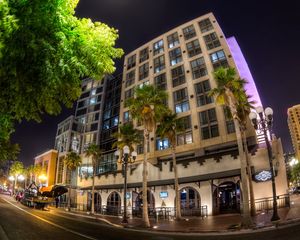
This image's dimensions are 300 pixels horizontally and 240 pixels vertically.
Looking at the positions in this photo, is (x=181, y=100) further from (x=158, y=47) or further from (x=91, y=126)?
(x=91, y=126)

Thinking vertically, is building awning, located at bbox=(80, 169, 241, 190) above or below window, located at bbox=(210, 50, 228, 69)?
below

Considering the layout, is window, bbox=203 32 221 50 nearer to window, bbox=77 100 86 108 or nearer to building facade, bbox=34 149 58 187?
window, bbox=77 100 86 108

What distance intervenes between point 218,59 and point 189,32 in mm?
10750

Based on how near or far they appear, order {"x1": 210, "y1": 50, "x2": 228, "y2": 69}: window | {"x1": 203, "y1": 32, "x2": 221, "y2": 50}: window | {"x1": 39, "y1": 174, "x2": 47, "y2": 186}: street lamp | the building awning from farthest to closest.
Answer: {"x1": 39, "y1": 174, "x2": 47, "y2": 186}: street lamp, {"x1": 203, "y1": 32, "x2": 221, "y2": 50}: window, {"x1": 210, "y1": 50, "x2": 228, "y2": 69}: window, the building awning

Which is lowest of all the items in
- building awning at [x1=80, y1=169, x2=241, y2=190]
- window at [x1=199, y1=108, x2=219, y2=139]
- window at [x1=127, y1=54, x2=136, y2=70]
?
building awning at [x1=80, y1=169, x2=241, y2=190]

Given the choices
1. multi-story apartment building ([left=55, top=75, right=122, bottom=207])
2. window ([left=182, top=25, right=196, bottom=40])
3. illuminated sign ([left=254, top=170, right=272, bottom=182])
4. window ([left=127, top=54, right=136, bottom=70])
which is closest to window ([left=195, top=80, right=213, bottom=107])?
window ([left=182, top=25, right=196, bottom=40])

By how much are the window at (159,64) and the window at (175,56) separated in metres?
1.95

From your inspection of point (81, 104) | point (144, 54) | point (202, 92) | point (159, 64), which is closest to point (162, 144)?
point (202, 92)

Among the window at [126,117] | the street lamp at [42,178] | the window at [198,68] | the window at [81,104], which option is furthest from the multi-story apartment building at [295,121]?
the street lamp at [42,178]

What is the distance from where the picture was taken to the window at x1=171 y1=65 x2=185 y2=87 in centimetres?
4381

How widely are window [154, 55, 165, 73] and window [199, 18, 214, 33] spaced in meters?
9.36

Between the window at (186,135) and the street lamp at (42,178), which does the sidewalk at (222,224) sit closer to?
the window at (186,135)

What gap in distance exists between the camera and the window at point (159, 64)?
48.4 metres

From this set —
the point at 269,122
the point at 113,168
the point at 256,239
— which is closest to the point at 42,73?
A: the point at 256,239
